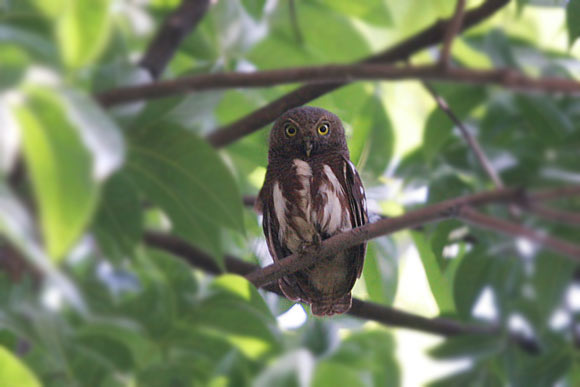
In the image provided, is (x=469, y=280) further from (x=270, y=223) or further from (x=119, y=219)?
(x=119, y=219)

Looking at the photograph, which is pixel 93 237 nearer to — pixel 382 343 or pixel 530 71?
pixel 382 343

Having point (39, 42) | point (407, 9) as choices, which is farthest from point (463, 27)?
point (39, 42)

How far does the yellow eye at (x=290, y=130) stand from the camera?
480 millimetres

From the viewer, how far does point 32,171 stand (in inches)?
19.2

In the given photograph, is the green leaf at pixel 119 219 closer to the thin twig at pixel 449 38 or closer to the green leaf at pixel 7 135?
the green leaf at pixel 7 135

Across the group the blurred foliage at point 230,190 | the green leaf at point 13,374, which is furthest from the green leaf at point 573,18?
the green leaf at point 13,374

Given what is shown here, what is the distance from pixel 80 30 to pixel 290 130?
9.8 inches

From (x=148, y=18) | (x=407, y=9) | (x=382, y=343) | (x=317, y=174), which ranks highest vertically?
(x=148, y=18)

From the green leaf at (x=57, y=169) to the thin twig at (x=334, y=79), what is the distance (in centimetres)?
19

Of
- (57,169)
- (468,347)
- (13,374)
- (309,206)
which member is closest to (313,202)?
(309,206)

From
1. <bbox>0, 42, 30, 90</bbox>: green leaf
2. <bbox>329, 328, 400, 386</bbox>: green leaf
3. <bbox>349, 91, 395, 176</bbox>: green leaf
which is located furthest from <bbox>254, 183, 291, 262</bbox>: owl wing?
<bbox>329, 328, 400, 386</bbox>: green leaf

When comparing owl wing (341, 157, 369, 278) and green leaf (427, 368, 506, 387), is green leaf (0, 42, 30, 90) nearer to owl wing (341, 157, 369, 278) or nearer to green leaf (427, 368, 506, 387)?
owl wing (341, 157, 369, 278)

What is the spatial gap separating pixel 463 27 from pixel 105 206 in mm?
596

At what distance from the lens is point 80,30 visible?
60 centimetres
